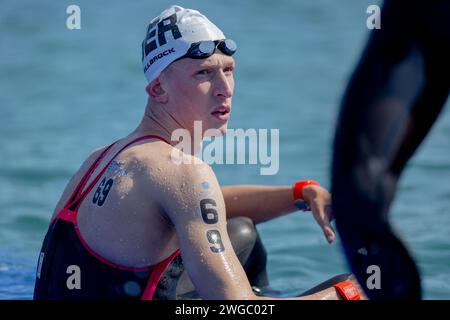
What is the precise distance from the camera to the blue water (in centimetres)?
717

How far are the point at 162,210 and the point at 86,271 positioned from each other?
0.45 metres

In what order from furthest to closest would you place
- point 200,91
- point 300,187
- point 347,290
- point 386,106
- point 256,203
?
point 256,203 → point 300,187 → point 200,91 → point 347,290 → point 386,106

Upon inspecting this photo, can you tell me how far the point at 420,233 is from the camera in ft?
24.6

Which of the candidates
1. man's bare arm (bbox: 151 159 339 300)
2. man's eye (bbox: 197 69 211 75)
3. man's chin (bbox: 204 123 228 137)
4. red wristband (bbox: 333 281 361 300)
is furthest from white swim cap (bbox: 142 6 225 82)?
red wristband (bbox: 333 281 361 300)

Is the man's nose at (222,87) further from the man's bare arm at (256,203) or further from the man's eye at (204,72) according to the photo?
the man's bare arm at (256,203)

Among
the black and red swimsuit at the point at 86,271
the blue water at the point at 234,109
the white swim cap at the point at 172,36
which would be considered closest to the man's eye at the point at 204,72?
the white swim cap at the point at 172,36

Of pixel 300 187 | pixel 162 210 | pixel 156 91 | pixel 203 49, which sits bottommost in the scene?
pixel 300 187

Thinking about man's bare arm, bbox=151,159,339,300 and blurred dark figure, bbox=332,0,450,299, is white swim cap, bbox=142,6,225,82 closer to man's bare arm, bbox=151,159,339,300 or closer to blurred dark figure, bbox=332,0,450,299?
man's bare arm, bbox=151,159,339,300

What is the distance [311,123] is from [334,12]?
4827 mm

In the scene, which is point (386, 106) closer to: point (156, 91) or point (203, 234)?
point (203, 234)

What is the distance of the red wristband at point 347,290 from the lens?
418 cm

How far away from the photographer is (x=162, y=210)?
392 cm

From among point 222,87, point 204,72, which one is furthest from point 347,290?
point 204,72

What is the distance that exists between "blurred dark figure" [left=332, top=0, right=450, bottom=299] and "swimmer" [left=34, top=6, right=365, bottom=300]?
864 mm
